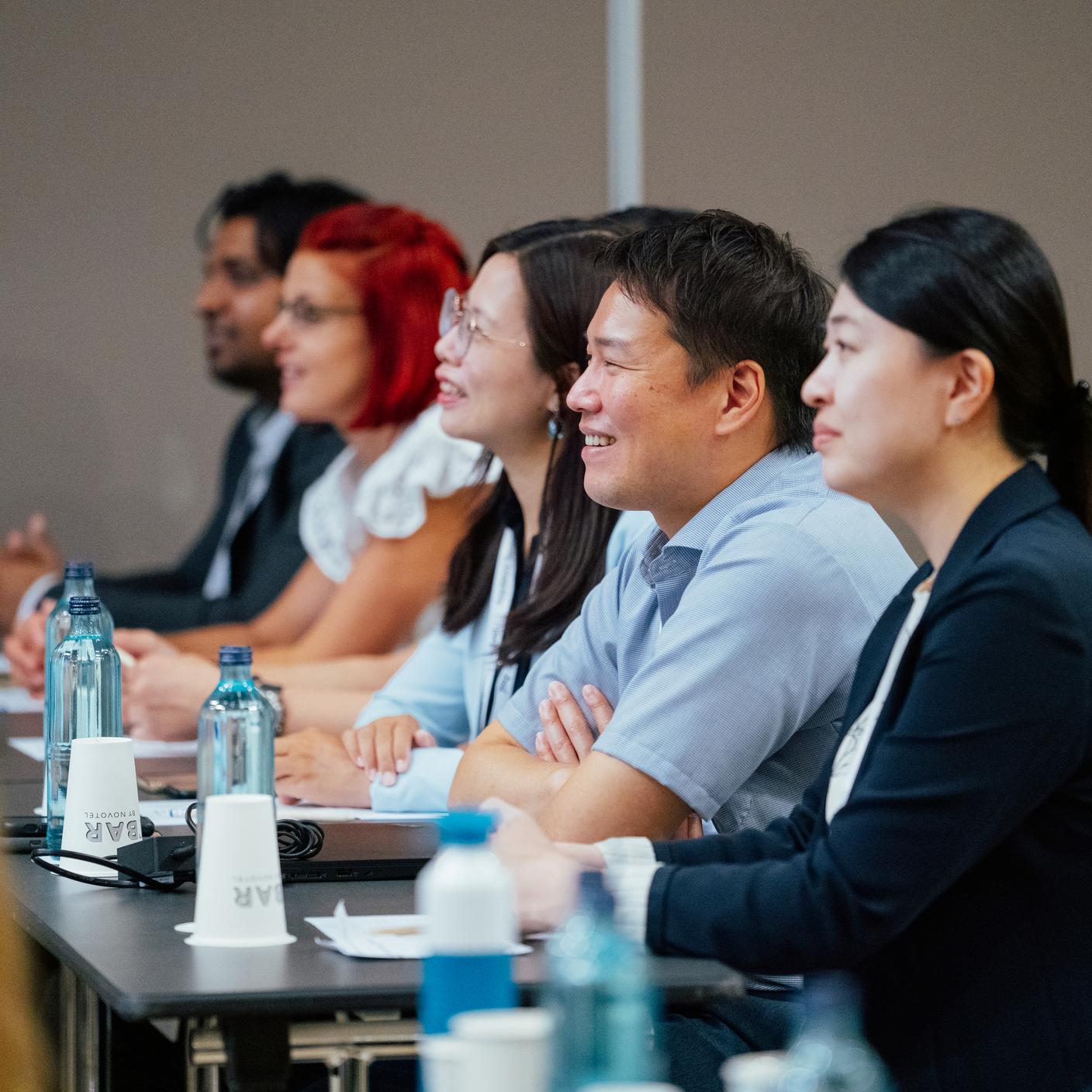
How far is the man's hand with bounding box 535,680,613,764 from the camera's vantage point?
2033 mm

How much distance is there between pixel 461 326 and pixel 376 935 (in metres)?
1.41

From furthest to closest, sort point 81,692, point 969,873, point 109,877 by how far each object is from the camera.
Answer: point 81,692 → point 109,877 → point 969,873

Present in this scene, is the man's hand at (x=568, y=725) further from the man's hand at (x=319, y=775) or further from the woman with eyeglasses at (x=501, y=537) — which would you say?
the man's hand at (x=319, y=775)

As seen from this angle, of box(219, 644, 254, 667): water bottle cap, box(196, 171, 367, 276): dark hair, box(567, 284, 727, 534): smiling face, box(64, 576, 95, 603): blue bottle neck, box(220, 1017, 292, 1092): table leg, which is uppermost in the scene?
box(196, 171, 367, 276): dark hair

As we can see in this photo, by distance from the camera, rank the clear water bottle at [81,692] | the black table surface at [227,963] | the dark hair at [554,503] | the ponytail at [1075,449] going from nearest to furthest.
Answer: the black table surface at [227,963] < the ponytail at [1075,449] < the clear water bottle at [81,692] < the dark hair at [554,503]

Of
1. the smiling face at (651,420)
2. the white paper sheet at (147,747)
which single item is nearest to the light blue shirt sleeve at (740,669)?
the smiling face at (651,420)

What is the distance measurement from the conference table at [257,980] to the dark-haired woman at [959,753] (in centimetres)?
8

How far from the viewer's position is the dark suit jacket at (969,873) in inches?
52.6

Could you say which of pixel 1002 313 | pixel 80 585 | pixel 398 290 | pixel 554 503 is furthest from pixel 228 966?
pixel 398 290

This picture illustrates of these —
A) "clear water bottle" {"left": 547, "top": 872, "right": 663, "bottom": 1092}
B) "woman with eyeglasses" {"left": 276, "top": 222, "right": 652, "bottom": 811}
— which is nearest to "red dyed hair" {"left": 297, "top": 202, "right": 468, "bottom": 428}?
"woman with eyeglasses" {"left": 276, "top": 222, "right": 652, "bottom": 811}

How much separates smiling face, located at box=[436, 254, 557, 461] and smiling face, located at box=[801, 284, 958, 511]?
109 cm

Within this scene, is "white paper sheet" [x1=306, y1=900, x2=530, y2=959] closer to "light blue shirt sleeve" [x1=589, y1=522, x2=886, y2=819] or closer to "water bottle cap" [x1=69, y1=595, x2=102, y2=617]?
"light blue shirt sleeve" [x1=589, y1=522, x2=886, y2=819]

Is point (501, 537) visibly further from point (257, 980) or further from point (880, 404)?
point (257, 980)

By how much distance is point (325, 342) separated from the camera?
3.98 metres
